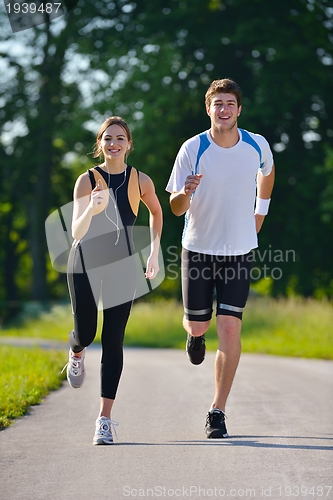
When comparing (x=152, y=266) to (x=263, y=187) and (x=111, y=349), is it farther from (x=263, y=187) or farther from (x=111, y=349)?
(x=263, y=187)

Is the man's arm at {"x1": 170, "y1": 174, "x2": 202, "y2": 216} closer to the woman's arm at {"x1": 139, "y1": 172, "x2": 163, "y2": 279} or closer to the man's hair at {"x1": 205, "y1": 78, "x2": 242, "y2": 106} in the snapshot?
the woman's arm at {"x1": 139, "y1": 172, "x2": 163, "y2": 279}

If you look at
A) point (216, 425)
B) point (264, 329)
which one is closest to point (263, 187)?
point (216, 425)

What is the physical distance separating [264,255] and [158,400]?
24272 millimetres

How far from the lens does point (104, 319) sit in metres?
6.46

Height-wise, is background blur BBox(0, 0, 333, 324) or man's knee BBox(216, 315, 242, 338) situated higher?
background blur BBox(0, 0, 333, 324)

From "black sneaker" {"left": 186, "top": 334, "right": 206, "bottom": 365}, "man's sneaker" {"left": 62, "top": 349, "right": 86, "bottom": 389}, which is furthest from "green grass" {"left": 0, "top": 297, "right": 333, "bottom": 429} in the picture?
"black sneaker" {"left": 186, "top": 334, "right": 206, "bottom": 365}

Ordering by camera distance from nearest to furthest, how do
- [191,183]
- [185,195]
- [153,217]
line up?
1. [191,183]
2. [185,195]
3. [153,217]

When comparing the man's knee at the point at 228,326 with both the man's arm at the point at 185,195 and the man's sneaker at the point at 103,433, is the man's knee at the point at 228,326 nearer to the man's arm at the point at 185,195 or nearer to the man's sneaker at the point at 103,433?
the man's arm at the point at 185,195

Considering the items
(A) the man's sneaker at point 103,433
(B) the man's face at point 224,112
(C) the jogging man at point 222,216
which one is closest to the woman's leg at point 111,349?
(A) the man's sneaker at point 103,433

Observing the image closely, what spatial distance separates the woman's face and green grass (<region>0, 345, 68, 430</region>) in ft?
7.35

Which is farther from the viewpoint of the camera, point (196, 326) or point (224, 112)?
point (196, 326)

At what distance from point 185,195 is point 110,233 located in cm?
59

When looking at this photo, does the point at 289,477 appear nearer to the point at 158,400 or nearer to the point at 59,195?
the point at 158,400

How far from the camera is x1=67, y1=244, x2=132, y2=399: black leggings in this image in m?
6.41
